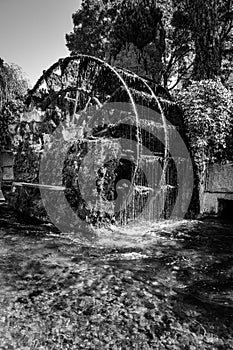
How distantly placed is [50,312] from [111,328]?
18.5 inches

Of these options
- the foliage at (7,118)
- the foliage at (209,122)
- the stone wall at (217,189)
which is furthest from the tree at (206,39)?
the foliage at (7,118)

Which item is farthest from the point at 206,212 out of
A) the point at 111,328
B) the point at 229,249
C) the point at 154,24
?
the point at 154,24

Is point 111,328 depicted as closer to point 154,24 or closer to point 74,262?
point 74,262

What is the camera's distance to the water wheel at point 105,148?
484cm

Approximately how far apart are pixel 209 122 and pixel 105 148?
295 centimetres

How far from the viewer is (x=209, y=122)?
6.64m

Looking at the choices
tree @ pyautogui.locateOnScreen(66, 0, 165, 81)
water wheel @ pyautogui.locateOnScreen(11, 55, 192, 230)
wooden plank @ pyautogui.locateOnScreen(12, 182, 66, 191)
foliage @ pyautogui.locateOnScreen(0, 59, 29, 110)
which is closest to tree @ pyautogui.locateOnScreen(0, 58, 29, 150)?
foliage @ pyautogui.locateOnScreen(0, 59, 29, 110)

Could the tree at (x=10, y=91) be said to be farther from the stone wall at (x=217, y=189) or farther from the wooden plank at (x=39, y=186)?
the stone wall at (x=217, y=189)

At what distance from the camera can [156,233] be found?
5.07 metres

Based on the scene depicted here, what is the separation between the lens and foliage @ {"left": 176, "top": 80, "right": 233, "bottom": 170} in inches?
263

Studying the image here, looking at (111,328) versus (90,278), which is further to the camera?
(90,278)

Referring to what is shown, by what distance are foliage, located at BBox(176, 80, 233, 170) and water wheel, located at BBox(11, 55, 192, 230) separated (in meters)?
0.31

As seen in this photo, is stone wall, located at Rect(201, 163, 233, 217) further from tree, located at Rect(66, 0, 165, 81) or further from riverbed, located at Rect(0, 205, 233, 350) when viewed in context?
tree, located at Rect(66, 0, 165, 81)

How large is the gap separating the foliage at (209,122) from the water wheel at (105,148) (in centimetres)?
31
